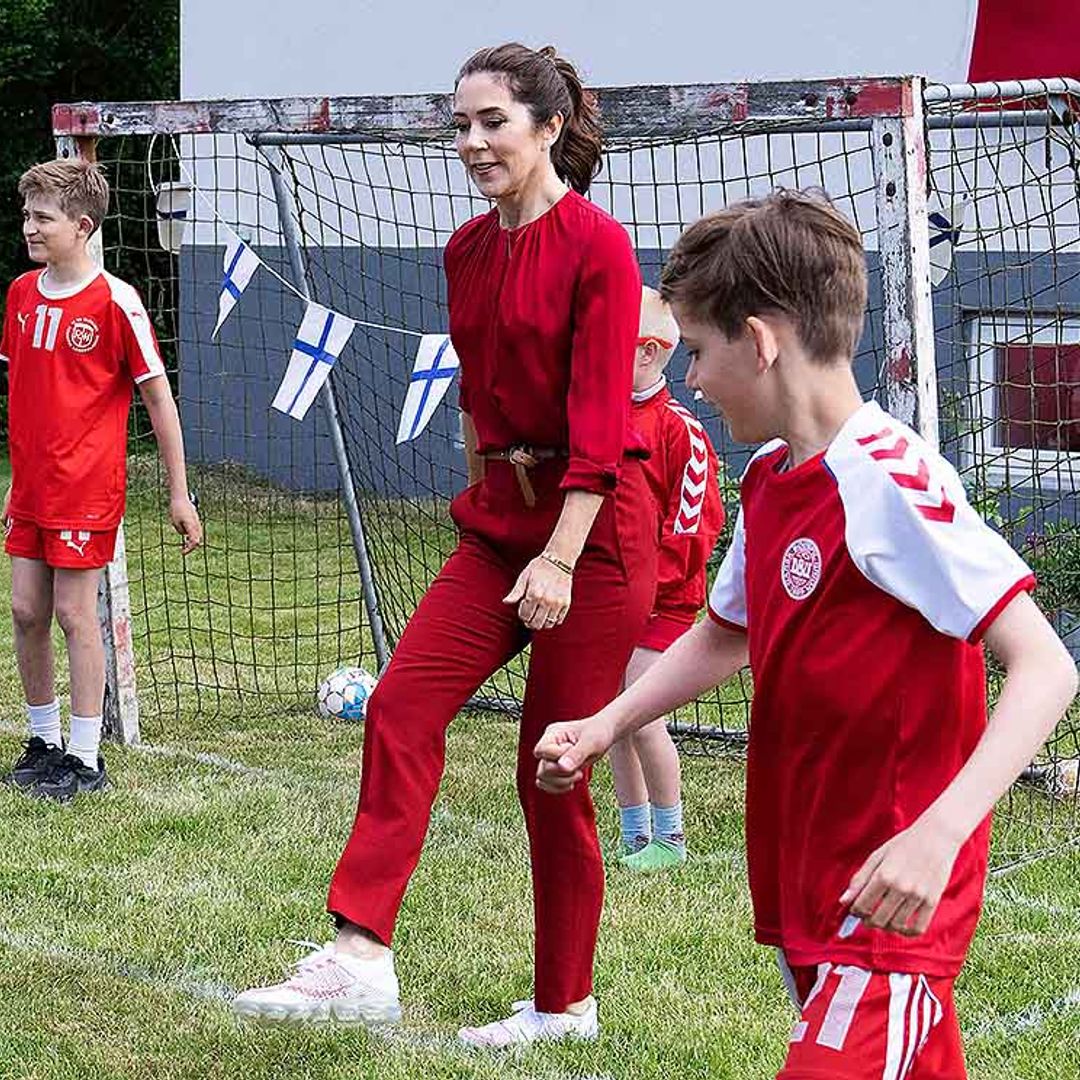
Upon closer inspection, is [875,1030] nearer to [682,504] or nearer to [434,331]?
[682,504]

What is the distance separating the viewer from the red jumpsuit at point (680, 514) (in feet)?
18.1

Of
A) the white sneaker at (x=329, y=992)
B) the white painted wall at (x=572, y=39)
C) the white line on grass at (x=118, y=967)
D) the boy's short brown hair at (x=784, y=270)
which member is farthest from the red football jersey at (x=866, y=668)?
the white painted wall at (x=572, y=39)

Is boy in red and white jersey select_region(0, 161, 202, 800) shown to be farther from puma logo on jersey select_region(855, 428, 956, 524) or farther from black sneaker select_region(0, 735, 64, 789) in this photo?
puma logo on jersey select_region(855, 428, 956, 524)

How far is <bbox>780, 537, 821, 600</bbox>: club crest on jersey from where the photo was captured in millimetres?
2496

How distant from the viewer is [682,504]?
5551mm

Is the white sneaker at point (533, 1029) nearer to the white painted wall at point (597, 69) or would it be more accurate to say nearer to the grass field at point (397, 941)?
the grass field at point (397, 941)

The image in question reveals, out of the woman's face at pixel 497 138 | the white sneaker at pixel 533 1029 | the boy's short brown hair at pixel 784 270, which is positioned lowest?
the white sneaker at pixel 533 1029

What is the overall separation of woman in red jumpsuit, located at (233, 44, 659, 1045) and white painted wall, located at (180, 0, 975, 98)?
727 centimetres

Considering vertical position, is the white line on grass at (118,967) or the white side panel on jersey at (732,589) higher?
the white side panel on jersey at (732,589)

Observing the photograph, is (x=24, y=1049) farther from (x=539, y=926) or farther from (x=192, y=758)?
(x=192, y=758)

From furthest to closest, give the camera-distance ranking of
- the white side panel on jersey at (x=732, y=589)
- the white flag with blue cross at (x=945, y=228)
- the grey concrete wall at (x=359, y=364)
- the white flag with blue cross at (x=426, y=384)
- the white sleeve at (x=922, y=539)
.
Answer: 1. the grey concrete wall at (x=359, y=364)
2. the white flag with blue cross at (x=426, y=384)
3. the white flag with blue cross at (x=945, y=228)
4. the white side panel on jersey at (x=732, y=589)
5. the white sleeve at (x=922, y=539)

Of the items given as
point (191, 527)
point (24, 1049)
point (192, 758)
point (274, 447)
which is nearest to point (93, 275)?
point (191, 527)

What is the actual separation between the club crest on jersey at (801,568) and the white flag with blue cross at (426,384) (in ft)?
12.4

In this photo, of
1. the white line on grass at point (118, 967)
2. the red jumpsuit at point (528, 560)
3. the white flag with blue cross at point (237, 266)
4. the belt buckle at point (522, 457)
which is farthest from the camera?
the white flag with blue cross at point (237, 266)
